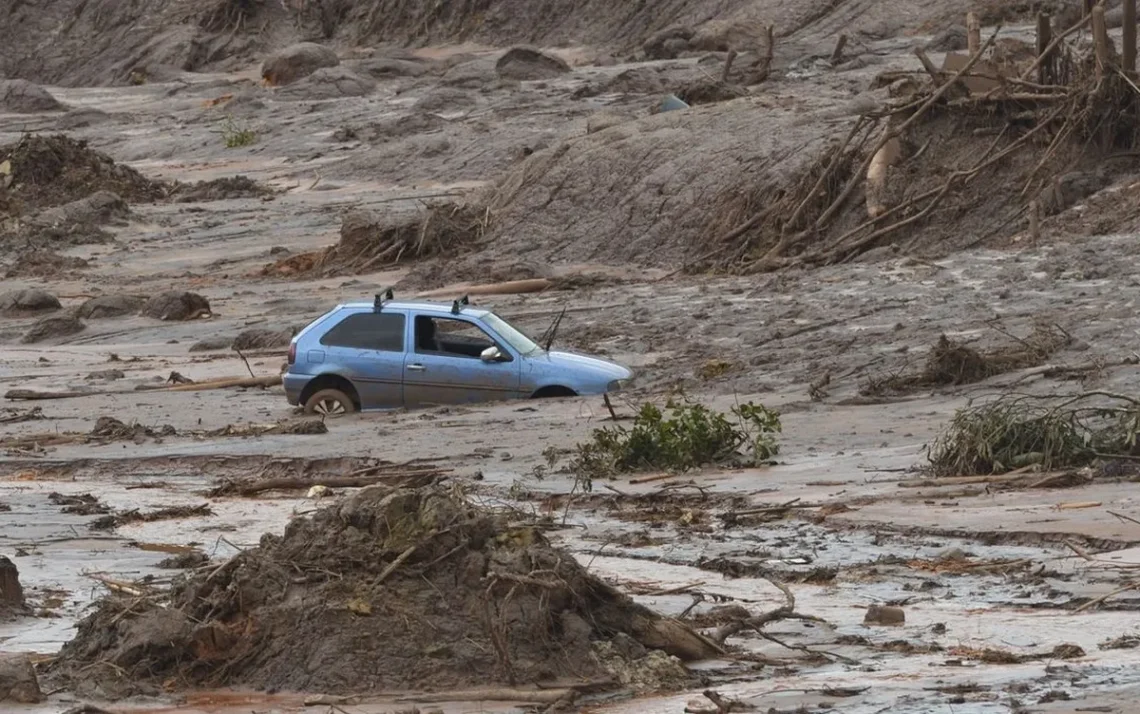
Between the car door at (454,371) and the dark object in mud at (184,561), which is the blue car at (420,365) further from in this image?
the dark object in mud at (184,561)

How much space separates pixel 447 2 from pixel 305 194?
2227cm

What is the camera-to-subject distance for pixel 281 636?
909 centimetres

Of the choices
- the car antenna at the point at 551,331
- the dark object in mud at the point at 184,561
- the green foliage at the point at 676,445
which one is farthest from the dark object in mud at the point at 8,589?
the car antenna at the point at 551,331

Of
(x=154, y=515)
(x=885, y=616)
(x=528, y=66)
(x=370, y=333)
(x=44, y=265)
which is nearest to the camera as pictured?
(x=885, y=616)

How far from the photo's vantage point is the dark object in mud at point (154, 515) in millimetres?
14297

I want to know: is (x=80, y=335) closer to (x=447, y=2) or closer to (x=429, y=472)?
(x=429, y=472)

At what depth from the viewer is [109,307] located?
1198 inches

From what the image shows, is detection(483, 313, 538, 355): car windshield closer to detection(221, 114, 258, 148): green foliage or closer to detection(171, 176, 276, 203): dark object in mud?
detection(171, 176, 276, 203): dark object in mud

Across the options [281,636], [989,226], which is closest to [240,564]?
[281,636]

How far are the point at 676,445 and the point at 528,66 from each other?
3524 cm

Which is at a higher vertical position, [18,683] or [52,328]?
[52,328]

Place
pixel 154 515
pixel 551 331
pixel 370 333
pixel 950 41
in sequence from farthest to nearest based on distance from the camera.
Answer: pixel 950 41 < pixel 551 331 < pixel 370 333 < pixel 154 515

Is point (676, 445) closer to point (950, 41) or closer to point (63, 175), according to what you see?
point (950, 41)

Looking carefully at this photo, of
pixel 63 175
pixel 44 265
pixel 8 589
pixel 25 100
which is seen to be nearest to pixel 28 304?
→ pixel 44 265
